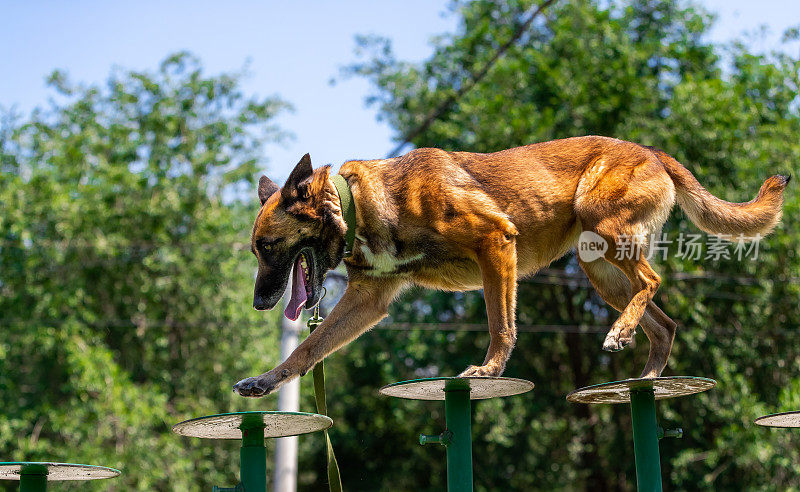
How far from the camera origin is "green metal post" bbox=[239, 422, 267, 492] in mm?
3518

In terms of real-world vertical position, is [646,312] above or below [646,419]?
above

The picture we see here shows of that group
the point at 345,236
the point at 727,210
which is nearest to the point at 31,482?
the point at 345,236

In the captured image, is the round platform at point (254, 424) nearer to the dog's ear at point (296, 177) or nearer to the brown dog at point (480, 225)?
the brown dog at point (480, 225)

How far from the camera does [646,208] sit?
4621mm

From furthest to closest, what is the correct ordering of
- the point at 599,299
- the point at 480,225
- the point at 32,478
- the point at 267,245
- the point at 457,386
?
the point at 599,299, the point at 480,225, the point at 267,245, the point at 457,386, the point at 32,478

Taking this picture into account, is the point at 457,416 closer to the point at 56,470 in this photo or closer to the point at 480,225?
the point at 480,225

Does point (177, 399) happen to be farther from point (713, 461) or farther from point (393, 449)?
point (713, 461)

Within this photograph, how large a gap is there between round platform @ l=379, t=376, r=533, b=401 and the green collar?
2.72 feet

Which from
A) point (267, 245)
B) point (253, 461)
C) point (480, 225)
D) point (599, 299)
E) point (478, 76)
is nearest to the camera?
point (253, 461)

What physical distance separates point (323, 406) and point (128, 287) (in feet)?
53.8

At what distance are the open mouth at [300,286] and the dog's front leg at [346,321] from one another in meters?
0.28

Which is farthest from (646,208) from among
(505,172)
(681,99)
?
(681,99)

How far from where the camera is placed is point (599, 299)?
53.7 feet

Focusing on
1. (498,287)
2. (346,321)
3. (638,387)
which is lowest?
(638,387)
